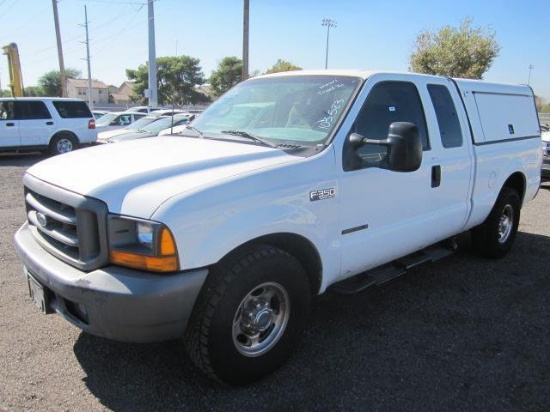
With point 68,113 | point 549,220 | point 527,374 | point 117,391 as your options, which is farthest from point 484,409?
point 68,113

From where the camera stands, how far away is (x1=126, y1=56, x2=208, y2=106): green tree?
2970 inches

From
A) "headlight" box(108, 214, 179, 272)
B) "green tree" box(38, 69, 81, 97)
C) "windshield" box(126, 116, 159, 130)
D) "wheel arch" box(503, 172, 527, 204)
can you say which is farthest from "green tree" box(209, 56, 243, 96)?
"headlight" box(108, 214, 179, 272)

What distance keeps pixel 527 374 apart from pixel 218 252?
221 cm

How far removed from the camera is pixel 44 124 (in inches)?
572

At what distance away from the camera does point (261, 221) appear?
271 centimetres

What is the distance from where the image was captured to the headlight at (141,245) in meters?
2.38

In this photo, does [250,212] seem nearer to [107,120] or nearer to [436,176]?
[436,176]

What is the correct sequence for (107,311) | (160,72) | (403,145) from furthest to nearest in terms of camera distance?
(160,72) → (403,145) → (107,311)

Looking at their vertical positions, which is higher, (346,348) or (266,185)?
(266,185)

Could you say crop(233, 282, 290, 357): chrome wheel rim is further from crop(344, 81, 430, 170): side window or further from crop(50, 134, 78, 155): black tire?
crop(50, 134, 78, 155): black tire

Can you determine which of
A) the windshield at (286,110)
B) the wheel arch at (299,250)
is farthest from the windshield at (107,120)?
the wheel arch at (299,250)

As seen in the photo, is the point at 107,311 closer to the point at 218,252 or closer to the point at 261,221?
the point at 218,252

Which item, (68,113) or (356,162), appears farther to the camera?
(68,113)

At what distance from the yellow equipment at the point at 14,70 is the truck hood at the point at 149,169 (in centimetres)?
2023
